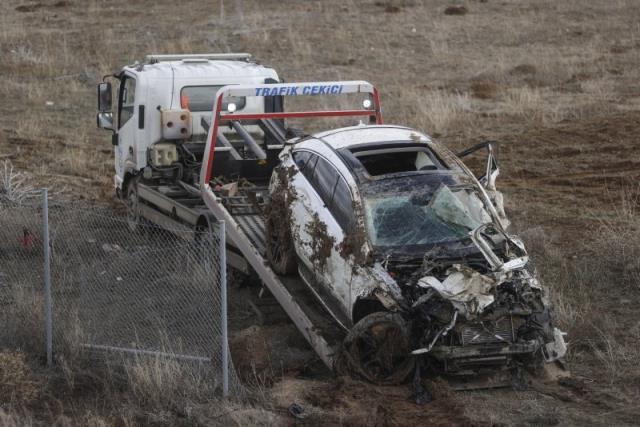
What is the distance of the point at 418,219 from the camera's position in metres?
9.75

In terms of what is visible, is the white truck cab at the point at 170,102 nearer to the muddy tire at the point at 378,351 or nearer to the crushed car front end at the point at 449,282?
the crushed car front end at the point at 449,282

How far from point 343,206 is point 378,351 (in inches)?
62.0

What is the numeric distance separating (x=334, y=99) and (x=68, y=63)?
8077 millimetres

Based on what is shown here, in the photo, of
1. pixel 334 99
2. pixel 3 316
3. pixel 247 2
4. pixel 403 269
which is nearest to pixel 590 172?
pixel 334 99

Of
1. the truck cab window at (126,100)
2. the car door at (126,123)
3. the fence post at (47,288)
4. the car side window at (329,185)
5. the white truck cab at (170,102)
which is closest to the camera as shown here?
the fence post at (47,288)

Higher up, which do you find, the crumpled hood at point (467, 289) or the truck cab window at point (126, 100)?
the truck cab window at point (126, 100)

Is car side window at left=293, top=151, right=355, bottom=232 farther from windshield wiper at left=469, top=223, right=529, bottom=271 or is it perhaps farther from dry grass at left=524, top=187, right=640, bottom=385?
dry grass at left=524, top=187, right=640, bottom=385

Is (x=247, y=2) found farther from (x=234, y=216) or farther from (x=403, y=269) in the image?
(x=403, y=269)

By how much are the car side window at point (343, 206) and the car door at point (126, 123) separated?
17.5 ft

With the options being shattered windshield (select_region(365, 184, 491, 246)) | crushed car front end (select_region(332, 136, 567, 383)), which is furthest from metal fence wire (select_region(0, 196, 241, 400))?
shattered windshield (select_region(365, 184, 491, 246))

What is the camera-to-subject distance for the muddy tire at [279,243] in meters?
10.7

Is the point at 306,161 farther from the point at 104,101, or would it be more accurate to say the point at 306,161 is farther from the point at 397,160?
the point at 104,101

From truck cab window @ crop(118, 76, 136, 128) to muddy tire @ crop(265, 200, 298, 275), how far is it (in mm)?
4627

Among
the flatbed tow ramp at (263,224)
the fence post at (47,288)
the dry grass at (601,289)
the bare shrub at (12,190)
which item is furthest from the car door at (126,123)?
the dry grass at (601,289)
